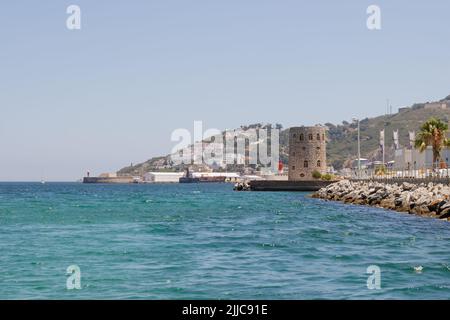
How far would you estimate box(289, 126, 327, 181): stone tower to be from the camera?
128 metres

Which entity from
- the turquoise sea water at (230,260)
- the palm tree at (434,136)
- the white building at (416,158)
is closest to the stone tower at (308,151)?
the white building at (416,158)

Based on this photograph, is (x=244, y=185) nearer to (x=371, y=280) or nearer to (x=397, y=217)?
(x=397, y=217)

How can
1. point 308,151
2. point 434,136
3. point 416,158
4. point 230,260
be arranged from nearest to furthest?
point 230,260, point 434,136, point 416,158, point 308,151

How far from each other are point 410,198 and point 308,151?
80.1m

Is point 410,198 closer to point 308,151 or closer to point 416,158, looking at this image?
point 416,158

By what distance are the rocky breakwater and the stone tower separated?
52792 mm

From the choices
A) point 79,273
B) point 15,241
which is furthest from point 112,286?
point 15,241

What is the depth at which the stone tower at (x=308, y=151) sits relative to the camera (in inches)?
5025

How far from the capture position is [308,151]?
127625mm

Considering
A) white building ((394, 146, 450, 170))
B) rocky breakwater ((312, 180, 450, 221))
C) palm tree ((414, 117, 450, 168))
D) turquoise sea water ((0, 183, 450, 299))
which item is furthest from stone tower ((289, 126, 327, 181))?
turquoise sea water ((0, 183, 450, 299))

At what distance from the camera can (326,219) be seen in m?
42.7

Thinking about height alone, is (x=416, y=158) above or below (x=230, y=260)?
above

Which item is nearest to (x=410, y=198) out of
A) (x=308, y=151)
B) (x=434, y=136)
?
(x=434, y=136)

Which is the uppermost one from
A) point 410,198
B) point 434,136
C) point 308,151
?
point 308,151
